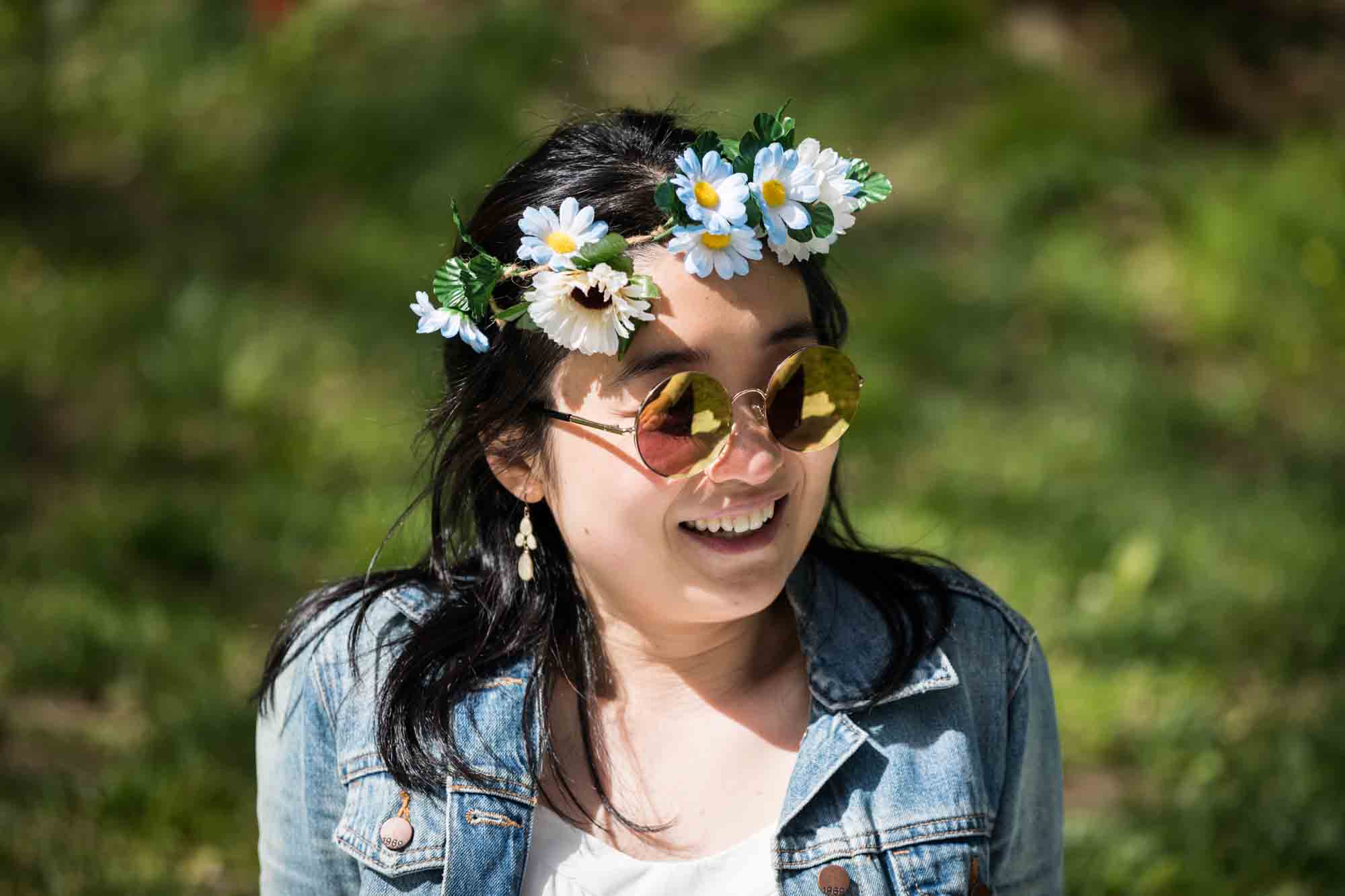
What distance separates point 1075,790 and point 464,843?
1.65 metres

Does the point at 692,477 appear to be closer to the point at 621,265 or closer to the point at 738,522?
the point at 738,522

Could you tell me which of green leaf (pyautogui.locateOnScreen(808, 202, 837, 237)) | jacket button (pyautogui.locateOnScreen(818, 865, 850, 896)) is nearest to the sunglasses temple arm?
green leaf (pyautogui.locateOnScreen(808, 202, 837, 237))

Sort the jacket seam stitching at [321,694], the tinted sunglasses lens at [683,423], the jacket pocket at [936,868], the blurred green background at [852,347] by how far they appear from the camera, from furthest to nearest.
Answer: the blurred green background at [852,347]
the jacket seam stitching at [321,694]
the jacket pocket at [936,868]
the tinted sunglasses lens at [683,423]

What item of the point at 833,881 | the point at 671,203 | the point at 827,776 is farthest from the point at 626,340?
the point at 833,881

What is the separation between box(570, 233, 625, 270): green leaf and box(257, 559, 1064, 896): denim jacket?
57cm

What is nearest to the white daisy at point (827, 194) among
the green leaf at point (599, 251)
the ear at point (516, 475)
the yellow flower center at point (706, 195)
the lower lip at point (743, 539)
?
the yellow flower center at point (706, 195)

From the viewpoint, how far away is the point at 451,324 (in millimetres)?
1858

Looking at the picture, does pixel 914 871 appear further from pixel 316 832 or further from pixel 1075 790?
pixel 1075 790

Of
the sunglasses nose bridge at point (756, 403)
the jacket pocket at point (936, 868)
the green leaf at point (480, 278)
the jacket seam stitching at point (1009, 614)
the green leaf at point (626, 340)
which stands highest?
the green leaf at point (480, 278)

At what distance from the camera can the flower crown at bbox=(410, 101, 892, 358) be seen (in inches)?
68.6

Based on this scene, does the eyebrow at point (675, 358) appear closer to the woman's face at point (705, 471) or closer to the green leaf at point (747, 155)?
the woman's face at point (705, 471)

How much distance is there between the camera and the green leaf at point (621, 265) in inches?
69.0

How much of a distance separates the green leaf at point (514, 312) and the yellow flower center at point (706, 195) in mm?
260

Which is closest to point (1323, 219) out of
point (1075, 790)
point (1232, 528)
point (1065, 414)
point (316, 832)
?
point (1065, 414)
